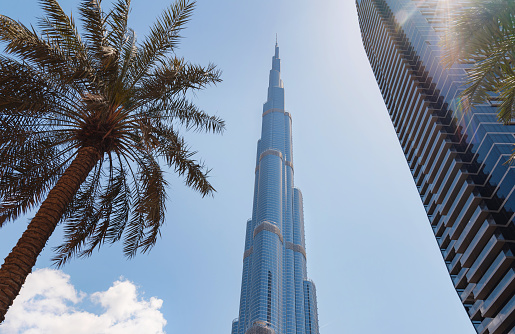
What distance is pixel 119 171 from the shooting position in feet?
44.9

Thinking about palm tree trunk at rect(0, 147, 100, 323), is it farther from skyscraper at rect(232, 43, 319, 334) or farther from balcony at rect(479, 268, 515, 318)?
skyscraper at rect(232, 43, 319, 334)

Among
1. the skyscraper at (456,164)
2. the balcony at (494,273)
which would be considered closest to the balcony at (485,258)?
the skyscraper at (456,164)

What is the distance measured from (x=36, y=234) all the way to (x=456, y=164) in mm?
58420

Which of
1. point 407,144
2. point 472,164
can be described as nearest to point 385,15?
point 407,144

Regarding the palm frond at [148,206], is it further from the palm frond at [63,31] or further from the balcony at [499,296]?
the balcony at [499,296]

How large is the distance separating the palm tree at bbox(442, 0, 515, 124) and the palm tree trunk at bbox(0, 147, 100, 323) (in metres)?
9.58

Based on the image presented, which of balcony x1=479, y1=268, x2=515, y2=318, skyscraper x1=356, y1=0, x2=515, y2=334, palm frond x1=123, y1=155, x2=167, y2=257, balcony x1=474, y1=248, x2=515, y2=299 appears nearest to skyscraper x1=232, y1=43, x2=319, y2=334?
skyscraper x1=356, y1=0, x2=515, y2=334

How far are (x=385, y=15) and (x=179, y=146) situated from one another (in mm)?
87793

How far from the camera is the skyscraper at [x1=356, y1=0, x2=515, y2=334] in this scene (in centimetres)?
4975

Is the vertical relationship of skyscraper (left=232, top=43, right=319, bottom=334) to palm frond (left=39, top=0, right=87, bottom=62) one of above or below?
above

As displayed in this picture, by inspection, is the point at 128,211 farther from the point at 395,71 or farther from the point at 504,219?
the point at 395,71

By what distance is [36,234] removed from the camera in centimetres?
881

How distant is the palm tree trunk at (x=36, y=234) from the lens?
7.87 metres

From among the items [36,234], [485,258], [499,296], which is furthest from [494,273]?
[36,234]
